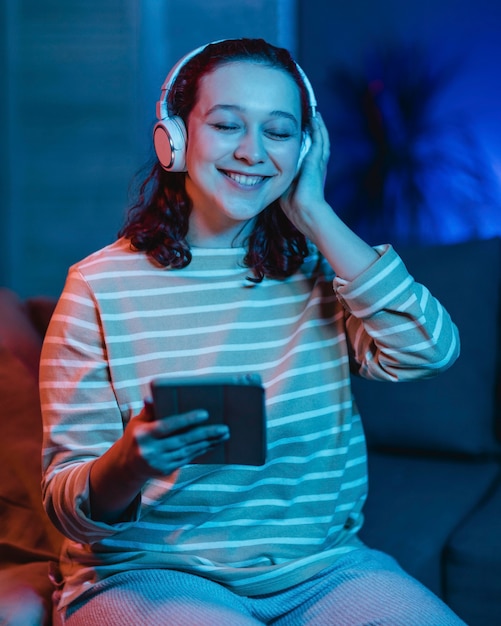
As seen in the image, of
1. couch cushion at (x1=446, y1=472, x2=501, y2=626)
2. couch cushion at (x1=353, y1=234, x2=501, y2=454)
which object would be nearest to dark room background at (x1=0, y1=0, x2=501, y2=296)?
couch cushion at (x1=353, y1=234, x2=501, y2=454)

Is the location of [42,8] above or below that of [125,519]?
above

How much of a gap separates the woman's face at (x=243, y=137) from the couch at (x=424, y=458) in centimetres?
55

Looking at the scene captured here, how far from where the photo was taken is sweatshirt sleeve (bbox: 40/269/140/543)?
1.04 metres

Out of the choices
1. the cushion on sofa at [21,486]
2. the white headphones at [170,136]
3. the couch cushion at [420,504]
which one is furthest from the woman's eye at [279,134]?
the couch cushion at [420,504]

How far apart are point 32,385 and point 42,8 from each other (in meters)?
1.89

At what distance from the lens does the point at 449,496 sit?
172 cm

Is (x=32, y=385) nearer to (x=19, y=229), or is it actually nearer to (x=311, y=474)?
(x=311, y=474)

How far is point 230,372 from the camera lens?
116cm

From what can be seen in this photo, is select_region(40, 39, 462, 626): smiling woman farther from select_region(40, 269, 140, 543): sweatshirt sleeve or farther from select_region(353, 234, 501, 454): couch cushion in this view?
select_region(353, 234, 501, 454): couch cushion

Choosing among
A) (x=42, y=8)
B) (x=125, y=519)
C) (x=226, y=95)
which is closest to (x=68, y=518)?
(x=125, y=519)

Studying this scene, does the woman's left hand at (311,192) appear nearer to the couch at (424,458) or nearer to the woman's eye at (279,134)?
the woman's eye at (279,134)

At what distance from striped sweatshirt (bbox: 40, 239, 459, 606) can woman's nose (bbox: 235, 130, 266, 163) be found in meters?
0.17

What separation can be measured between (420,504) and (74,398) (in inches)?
35.3

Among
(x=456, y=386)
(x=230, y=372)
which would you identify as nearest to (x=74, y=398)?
(x=230, y=372)
